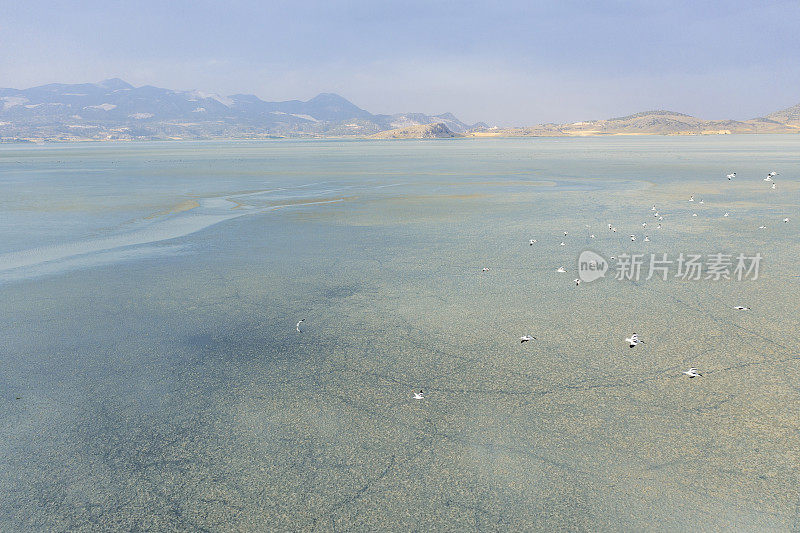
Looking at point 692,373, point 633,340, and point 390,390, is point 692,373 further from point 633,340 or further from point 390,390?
point 390,390

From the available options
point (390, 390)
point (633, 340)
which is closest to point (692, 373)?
point (633, 340)

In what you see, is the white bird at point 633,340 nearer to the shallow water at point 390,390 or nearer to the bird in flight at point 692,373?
the shallow water at point 390,390

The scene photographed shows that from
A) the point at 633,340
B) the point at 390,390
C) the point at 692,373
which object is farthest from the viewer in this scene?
the point at 633,340

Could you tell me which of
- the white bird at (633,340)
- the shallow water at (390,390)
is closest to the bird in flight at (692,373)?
the shallow water at (390,390)

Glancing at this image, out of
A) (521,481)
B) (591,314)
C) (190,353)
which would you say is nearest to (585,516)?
(521,481)

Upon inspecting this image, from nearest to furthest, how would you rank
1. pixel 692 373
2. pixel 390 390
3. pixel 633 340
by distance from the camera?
pixel 390 390, pixel 692 373, pixel 633 340

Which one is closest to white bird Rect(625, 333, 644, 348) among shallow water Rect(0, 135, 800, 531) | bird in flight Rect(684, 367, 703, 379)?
shallow water Rect(0, 135, 800, 531)

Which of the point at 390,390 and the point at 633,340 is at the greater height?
the point at 633,340

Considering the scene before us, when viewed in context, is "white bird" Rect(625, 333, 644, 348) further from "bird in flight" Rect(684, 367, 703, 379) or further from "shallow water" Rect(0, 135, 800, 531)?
"bird in flight" Rect(684, 367, 703, 379)

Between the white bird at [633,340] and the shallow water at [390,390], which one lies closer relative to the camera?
the shallow water at [390,390]
